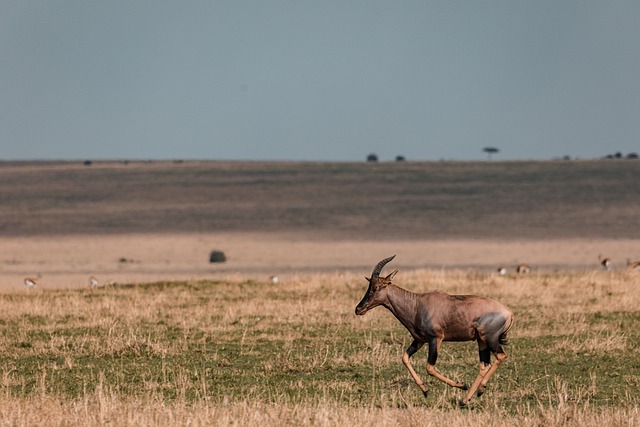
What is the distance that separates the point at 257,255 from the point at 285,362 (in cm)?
4208

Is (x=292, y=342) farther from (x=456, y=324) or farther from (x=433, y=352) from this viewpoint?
(x=456, y=324)

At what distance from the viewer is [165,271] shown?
46281mm

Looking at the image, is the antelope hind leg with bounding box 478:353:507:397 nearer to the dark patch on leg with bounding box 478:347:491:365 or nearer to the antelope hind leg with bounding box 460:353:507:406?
the antelope hind leg with bounding box 460:353:507:406

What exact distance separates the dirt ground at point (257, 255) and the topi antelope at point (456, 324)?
27974 millimetres

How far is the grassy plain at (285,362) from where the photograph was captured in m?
11.5

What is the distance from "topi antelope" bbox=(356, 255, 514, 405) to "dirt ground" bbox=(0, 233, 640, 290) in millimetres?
27974

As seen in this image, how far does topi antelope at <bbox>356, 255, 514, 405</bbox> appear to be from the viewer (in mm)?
12492

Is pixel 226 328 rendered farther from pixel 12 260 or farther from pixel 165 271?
pixel 12 260

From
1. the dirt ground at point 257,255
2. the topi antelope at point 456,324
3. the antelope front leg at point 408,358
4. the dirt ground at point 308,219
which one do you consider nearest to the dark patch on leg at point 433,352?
the topi antelope at point 456,324

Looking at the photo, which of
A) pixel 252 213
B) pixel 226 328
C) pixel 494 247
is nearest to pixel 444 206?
pixel 252 213

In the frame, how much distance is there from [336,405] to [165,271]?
114 feet

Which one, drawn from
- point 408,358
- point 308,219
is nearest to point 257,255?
point 308,219

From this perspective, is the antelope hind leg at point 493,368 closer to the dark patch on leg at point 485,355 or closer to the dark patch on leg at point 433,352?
the dark patch on leg at point 485,355

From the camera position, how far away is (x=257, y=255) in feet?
189
